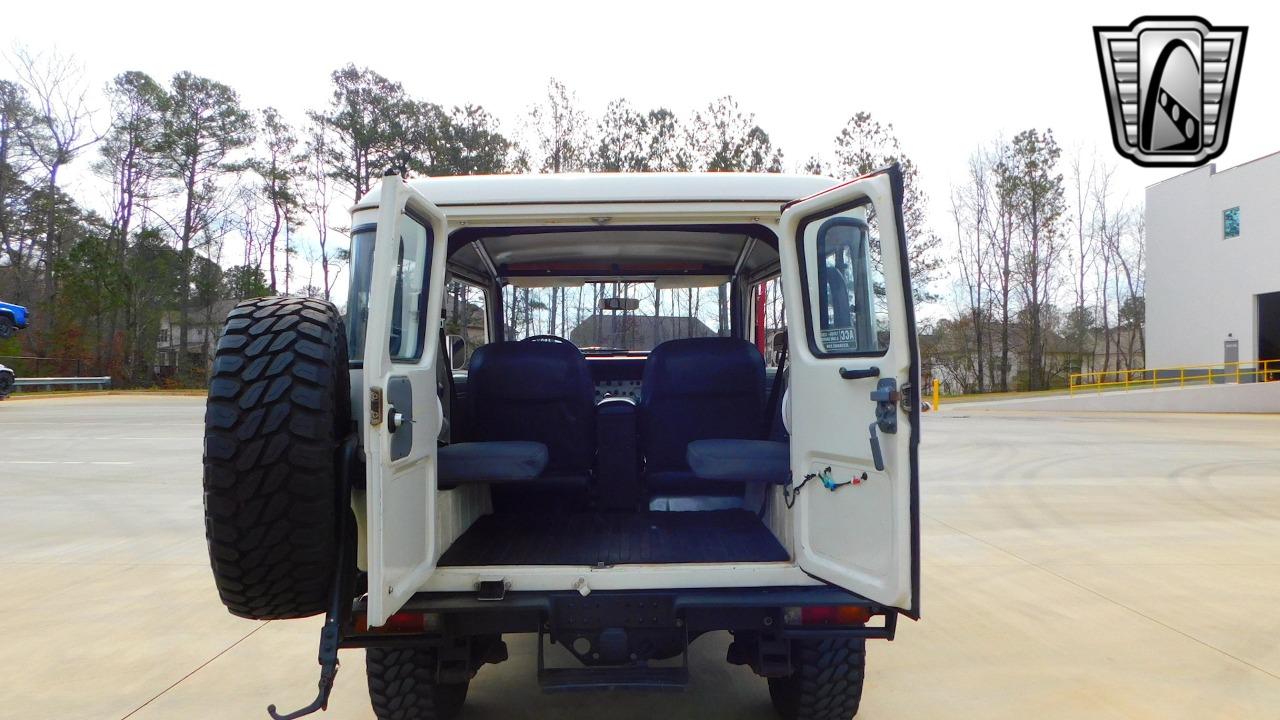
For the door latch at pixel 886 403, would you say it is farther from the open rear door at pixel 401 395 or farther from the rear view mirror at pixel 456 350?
the rear view mirror at pixel 456 350

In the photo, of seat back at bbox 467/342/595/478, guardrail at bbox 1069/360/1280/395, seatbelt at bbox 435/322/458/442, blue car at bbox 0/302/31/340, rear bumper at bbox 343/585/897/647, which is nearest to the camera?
rear bumper at bbox 343/585/897/647

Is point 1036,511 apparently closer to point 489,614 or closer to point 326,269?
point 489,614

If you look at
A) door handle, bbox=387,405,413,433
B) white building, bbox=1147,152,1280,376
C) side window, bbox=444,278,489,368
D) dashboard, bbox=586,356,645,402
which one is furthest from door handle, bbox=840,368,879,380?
white building, bbox=1147,152,1280,376

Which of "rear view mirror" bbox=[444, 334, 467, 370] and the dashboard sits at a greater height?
"rear view mirror" bbox=[444, 334, 467, 370]

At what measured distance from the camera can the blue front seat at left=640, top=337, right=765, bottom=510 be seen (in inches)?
173

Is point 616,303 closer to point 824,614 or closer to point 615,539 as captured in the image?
point 615,539

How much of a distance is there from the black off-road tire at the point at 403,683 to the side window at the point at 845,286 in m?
2.03

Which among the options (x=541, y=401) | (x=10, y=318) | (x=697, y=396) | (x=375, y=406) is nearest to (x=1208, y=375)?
(x=697, y=396)

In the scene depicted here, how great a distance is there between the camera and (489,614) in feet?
9.95

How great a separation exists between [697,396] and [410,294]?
1725mm

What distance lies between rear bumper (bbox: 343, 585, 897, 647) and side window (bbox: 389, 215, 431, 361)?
930 millimetres

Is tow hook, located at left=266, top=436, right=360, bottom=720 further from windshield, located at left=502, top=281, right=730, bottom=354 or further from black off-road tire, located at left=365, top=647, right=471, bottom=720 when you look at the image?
windshield, located at left=502, top=281, right=730, bottom=354

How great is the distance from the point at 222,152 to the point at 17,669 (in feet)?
136

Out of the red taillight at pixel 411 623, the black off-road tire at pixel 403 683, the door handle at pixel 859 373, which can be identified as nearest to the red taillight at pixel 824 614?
the door handle at pixel 859 373
